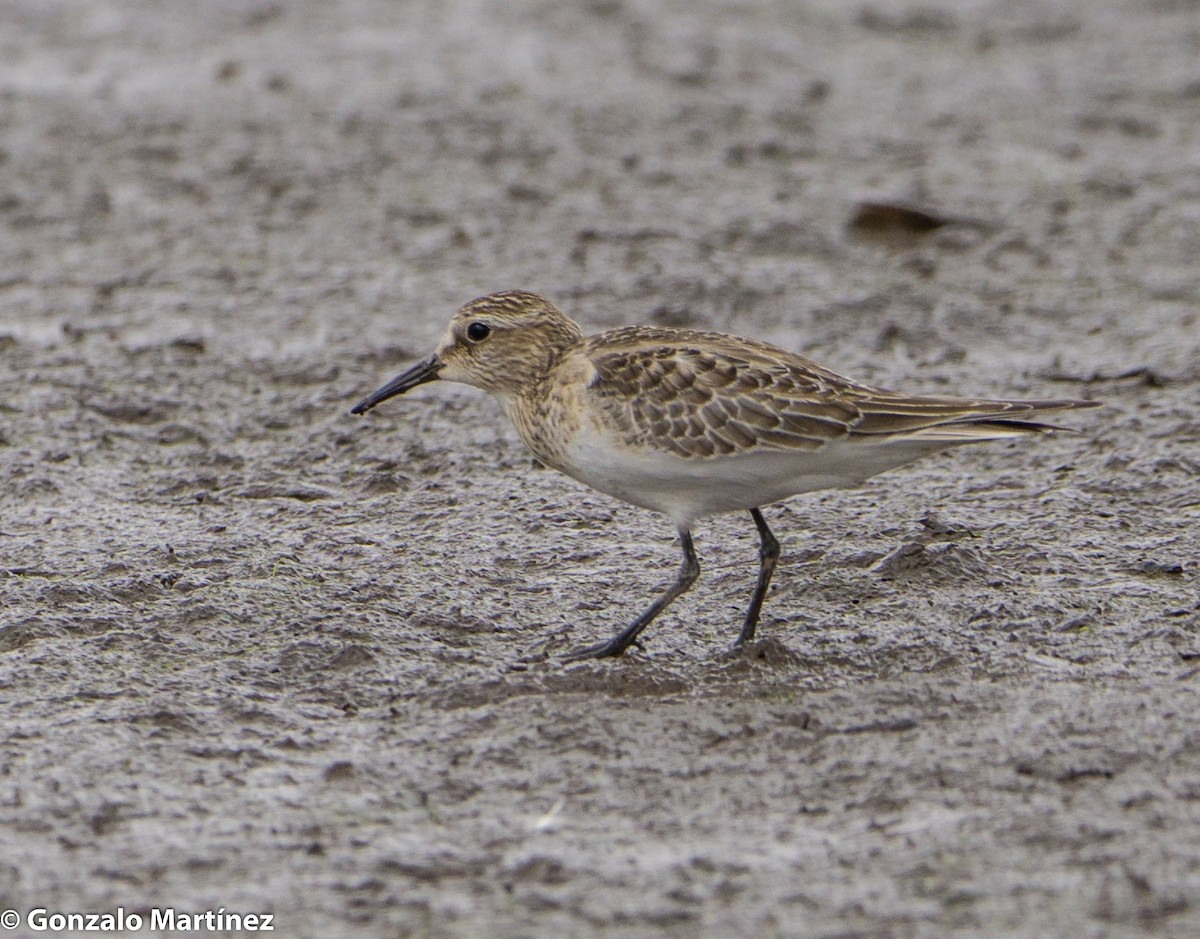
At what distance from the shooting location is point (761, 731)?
5.40 m

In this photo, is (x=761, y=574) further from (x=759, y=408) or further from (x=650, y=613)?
(x=759, y=408)

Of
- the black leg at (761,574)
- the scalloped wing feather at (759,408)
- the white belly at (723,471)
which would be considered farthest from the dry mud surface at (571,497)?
the scalloped wing feather at (759,408)

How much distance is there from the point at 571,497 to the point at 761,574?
4.82 feet

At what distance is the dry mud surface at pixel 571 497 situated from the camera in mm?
4742

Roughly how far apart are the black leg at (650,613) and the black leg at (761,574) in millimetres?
234

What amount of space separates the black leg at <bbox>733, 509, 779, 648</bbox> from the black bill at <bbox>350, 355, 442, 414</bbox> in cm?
144

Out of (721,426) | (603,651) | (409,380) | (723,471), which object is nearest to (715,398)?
(721,426)

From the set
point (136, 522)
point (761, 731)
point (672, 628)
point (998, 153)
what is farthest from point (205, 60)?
point (761, 731)

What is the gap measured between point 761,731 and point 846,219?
5789 mm

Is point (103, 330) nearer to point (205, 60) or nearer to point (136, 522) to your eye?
point (136, 522)

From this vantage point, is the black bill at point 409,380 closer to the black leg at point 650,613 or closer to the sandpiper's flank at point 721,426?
A: the sandpiper's flank at point 721,426

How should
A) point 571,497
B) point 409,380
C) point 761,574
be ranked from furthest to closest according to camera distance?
point 571,497
point 409,380
point 761,574

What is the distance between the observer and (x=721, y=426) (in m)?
5.95

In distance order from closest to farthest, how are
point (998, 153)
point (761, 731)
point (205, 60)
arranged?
point (761, 731)
point (998, 153)
point (205, 60)
